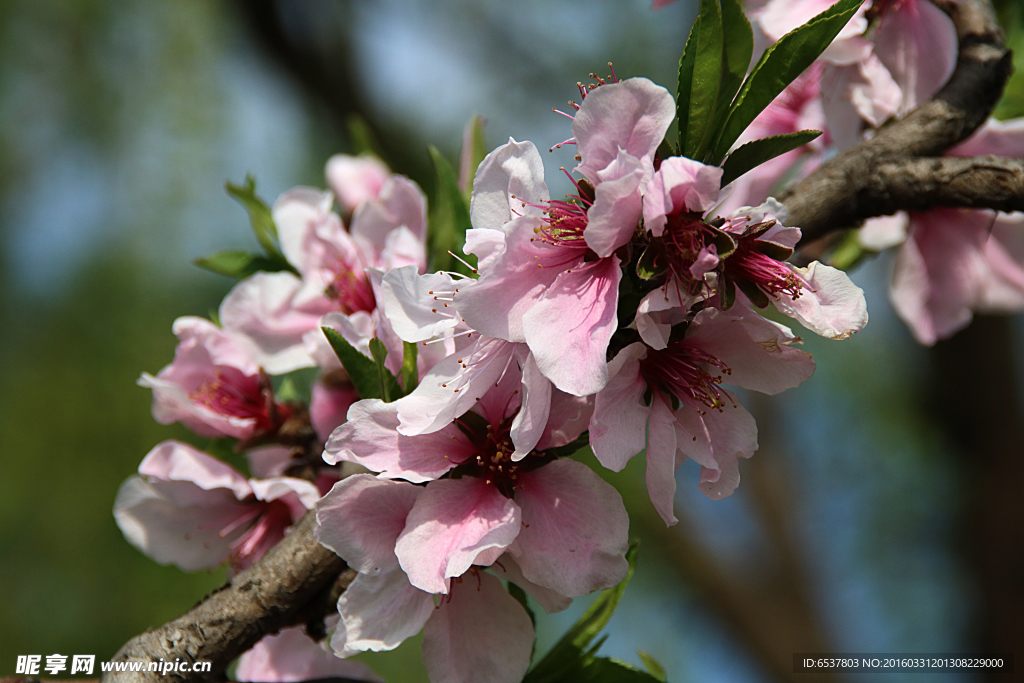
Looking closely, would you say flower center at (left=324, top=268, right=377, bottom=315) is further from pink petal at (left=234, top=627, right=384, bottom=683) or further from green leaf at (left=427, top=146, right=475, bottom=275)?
pink petal at (left=234, top=627, right=384, bottom=683)

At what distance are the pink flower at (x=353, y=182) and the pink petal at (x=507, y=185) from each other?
783mm

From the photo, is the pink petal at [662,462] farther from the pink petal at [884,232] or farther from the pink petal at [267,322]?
the pink petal at [884,232]

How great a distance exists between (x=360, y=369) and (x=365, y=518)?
179 millimetres

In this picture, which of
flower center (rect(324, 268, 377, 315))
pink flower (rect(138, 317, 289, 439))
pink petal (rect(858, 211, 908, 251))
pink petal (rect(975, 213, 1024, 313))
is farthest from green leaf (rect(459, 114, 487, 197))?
pink petal (rect(975, 213, 1024, 313))

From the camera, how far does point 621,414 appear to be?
0.67m

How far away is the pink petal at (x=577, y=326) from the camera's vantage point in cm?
59

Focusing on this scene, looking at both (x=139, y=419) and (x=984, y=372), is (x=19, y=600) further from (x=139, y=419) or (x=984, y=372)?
(x=984, y=372)

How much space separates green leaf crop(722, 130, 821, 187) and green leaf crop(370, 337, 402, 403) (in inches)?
16.9

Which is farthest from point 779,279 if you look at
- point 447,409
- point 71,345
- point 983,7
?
point 71,345

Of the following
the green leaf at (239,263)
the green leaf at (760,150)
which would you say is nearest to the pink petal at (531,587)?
the green leaf at (760,150)

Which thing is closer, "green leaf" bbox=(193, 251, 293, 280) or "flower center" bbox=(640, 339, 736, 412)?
"flower center" bbox=(640, 339, 736, 412)

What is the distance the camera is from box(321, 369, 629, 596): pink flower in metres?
→ 0.66

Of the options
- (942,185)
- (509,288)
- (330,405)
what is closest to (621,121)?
(509,288)

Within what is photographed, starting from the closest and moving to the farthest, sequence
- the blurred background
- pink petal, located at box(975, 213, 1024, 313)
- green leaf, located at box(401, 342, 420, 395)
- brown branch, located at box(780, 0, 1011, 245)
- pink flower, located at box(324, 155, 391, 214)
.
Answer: green leaf, located at box(401, 342, 420, 395) → brown branch, located at box(780, 0, 1011, 245) → pink petal, located at box(975, 213, 1024, 313) → pink flower, located at box(324, 155, 391, 214) → the blurred background
